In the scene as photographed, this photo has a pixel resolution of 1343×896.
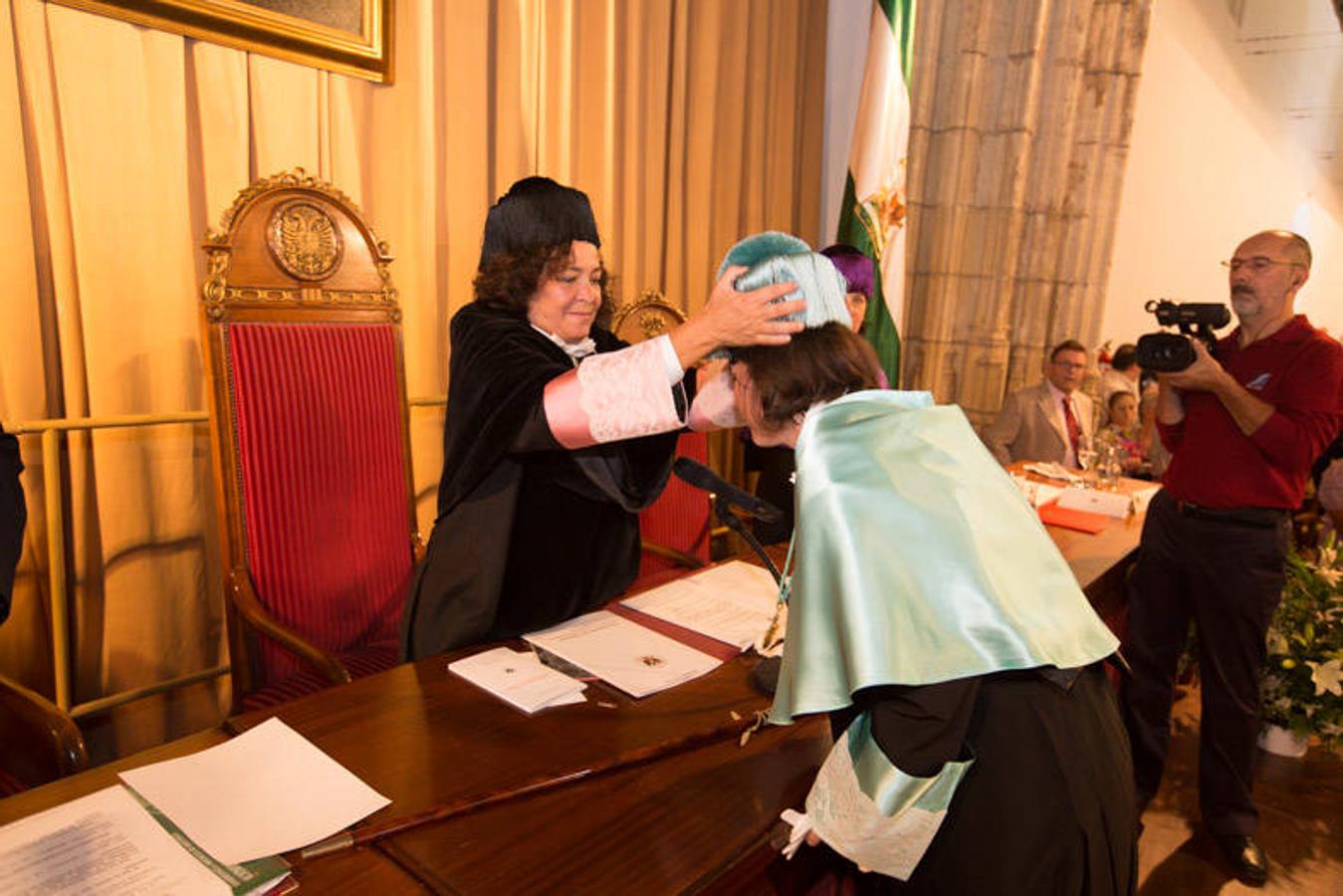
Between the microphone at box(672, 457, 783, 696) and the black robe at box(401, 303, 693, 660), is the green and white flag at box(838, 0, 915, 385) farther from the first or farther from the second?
the microphone at box(672, 457, 783, 696)

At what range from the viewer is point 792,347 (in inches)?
46.3

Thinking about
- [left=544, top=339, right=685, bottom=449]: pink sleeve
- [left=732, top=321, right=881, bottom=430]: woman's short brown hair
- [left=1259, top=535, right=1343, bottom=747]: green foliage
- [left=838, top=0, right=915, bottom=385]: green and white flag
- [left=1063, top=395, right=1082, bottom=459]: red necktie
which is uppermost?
[left=838, top=0, right=915, bottom=385]: green and white flag

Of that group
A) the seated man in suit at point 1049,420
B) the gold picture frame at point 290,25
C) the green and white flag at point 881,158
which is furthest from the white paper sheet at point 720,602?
the seated man in suit at point 1049,420

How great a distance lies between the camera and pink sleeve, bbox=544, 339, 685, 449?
1.28 m

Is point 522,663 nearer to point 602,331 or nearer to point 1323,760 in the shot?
point 602,331

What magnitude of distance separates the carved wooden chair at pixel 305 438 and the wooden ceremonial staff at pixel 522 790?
796 mm

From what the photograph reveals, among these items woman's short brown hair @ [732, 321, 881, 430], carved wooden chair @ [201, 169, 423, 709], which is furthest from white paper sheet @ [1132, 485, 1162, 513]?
carved wooden chair @ [201, 169, 423, 709]

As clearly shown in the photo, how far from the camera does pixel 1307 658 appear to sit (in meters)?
2.74

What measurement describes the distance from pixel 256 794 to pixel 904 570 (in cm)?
86

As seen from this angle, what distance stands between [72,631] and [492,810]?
1880 millimetres

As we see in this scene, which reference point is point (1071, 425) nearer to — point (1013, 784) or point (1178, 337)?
point (1178, 337)

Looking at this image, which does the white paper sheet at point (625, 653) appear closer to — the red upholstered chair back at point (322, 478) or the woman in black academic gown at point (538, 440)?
the woman in black academic gown at point (538, 440)

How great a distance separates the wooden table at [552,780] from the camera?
2.91 feet

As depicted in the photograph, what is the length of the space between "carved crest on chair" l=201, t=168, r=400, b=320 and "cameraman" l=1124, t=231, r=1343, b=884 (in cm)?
238
